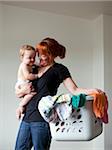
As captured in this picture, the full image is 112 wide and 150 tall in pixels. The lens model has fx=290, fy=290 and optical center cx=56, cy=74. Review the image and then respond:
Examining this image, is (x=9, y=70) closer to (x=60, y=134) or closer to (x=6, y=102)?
(x=6, y=102)

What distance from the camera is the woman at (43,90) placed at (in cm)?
151

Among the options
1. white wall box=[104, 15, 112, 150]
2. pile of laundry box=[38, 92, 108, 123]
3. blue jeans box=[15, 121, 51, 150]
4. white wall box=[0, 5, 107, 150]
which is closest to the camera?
pile of laundry box=[38, 92, 108, 123]

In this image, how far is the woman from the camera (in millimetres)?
1515

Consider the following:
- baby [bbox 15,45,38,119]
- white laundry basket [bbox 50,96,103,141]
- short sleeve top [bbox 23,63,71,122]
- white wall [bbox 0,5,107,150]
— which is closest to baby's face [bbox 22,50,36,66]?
baby [bbox 15,45,38,119]

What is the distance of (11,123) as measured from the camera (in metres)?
3.52

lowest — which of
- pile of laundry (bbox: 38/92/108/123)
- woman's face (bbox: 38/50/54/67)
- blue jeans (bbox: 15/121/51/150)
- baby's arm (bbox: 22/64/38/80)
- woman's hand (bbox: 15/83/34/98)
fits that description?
blue jeans (bbox: 15/121/51/150)

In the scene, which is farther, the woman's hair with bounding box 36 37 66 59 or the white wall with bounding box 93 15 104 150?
the white wall with bounding box 93 15 104 150

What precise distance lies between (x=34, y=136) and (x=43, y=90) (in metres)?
0.25

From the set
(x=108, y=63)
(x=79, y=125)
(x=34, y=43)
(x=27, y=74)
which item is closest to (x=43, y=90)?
(x=27, y=74)

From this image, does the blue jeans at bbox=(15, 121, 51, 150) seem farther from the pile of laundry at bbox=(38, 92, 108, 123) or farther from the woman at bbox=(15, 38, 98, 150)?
the pile of laundry at bbox=(38, 92, 108, 123)

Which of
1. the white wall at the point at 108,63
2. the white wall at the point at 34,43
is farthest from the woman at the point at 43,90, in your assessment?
the white wall at the point at 108,63

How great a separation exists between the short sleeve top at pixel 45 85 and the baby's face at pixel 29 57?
14cm

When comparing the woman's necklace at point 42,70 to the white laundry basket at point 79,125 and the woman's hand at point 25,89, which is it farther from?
the white laundry basket at point 79,125

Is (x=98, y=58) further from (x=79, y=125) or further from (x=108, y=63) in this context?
(x=79, y=125)
